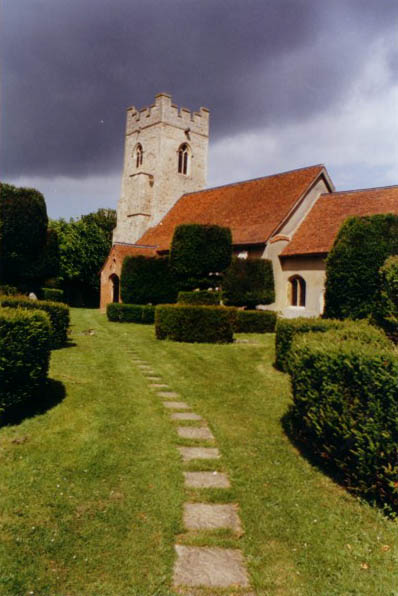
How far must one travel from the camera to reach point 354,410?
5.75 m

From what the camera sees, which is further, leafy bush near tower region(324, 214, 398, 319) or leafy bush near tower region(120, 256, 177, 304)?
leafy bush near tower region(120, 256, 177, 304)

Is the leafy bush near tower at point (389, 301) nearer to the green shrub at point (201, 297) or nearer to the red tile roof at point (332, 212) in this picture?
the green shrub at point (201, 297)

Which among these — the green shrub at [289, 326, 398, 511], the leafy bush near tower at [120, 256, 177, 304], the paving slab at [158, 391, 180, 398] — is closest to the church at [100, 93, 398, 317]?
the leafy bush near tower at [120, 256, 177, 304]

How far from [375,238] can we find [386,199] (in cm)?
1098

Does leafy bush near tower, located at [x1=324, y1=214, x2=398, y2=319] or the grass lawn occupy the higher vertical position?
leafy bush near tower, located at [x1=324, y1=214, x2=398, y2=319]

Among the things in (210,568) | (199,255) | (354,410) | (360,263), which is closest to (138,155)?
(199,255)

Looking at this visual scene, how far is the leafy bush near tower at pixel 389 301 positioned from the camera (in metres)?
8.75

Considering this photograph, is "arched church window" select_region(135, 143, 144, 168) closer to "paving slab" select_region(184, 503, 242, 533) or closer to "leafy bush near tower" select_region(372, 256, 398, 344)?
"leafy bush near tower" select_region(372, 256, 398, 344)

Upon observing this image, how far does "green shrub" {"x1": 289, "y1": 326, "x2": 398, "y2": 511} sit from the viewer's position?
5.33 m

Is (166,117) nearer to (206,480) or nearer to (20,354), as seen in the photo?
(20,354)

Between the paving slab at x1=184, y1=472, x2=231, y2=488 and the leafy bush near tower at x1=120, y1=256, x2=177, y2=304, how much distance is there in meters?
21.3

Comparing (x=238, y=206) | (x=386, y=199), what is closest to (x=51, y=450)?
(x=386, y=199)

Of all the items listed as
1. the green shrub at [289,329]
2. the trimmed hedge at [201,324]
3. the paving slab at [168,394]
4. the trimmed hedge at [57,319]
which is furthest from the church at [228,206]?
the paving slab at [168,394]

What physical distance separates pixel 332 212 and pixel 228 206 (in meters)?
8.83
